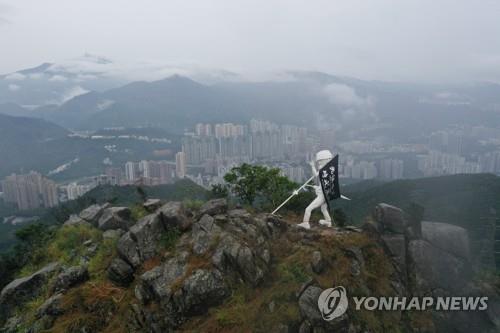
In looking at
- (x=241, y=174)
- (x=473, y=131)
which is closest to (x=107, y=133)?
(x=473, y=131)

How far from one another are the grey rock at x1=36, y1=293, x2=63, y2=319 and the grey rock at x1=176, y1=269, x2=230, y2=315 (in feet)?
10.3

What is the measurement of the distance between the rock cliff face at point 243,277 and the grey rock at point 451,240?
3cm

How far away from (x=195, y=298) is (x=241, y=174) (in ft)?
23.7

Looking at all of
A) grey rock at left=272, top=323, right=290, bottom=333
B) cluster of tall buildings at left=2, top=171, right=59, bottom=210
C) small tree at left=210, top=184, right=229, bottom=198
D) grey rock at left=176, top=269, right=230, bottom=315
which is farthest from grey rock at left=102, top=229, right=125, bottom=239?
cluster of tall buildings at left=2, top=171, right=59, bottom=210

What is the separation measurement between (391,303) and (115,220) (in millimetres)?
8761

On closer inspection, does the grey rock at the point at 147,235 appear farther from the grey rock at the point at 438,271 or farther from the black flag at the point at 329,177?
the grey rock at the point at 438,271

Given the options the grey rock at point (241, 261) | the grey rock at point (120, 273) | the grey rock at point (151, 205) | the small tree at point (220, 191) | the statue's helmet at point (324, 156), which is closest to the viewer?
the grey rock at point (241, 261)

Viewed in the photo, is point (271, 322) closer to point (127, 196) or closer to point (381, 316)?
point (381, 316)

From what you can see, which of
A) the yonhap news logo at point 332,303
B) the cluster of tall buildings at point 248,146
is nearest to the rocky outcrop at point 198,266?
the yonhap news logo at point 332,303

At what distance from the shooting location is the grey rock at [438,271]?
8750mm

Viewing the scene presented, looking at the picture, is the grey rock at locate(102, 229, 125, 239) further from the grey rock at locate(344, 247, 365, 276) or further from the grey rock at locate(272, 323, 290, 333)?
the grey rock at locate(344, 247, 365, 276)

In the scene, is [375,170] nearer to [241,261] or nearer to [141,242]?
[241,261]

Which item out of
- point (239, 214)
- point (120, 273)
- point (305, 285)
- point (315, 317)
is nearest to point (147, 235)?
point (120, 273)

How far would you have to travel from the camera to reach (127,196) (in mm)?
39531
